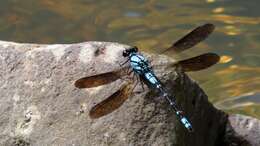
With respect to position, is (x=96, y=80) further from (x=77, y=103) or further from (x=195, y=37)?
(x=195, y=37)

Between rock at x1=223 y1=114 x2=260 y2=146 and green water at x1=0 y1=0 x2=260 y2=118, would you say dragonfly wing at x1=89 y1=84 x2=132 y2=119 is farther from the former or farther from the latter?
green water at x1=0 y1=0 x2=260 y2=118

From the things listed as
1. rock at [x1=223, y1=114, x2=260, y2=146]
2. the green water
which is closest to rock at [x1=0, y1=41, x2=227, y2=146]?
rock at [x1=223, y1=114, x2=260, y2=146]

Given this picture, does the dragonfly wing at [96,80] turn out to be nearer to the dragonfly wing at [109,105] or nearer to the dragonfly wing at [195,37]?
the dragonfly wing at [109,105]

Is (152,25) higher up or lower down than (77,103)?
higher up

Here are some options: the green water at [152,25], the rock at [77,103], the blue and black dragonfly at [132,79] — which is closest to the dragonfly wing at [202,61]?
the blue and black dragonfly at [132,79]

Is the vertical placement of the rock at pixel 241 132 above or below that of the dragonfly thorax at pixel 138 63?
below

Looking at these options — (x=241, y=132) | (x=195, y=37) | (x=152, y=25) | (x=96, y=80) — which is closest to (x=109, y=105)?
(x=96, y=80)

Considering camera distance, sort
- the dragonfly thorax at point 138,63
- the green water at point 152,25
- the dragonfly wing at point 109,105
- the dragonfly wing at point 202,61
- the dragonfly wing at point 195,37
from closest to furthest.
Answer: the dragonfly wing at point 109,105
the dragonfly thorax at point 138,63
the dragonfly wing at point 202,61
the dragonfly wing at point 195,37
the green water at point 152,25
